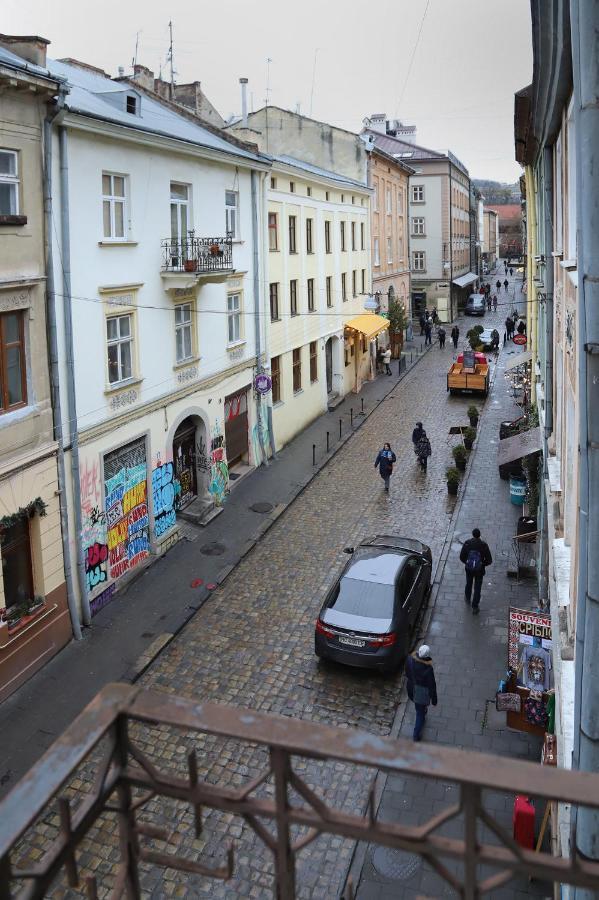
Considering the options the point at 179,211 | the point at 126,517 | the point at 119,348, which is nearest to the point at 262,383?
the point at 179,211

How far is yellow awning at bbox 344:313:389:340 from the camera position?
34094 millimetres

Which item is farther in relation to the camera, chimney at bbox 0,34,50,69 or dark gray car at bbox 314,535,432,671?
chimney at bbox 0,34,50,69

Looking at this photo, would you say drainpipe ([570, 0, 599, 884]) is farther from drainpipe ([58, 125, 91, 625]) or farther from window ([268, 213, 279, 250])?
window ([268, 213, 279, 250])

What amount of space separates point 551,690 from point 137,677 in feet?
21.8

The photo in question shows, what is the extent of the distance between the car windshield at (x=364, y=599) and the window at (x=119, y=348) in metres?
6.49

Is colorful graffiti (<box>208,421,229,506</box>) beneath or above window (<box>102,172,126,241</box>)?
beneath

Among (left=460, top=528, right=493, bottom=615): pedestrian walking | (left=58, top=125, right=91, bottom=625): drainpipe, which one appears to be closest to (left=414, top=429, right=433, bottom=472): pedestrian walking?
(left=460, top=528, right=493, bottom=615): pedestrian walking

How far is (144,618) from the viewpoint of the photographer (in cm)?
1483

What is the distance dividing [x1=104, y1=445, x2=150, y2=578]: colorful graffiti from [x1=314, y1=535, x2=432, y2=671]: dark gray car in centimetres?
494

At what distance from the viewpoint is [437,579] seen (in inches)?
648

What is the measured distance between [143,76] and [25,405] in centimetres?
1718

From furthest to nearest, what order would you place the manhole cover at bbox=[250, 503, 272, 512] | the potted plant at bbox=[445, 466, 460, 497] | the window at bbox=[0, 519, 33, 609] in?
1. the potted plant at bbox=[445, 466, 460, 497]
2. the manhole cover at bbox=[250, 503, 272, 512]
3. the window at bbox=[0, 519, 33, 609]

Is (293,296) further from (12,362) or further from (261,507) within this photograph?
(12,362)

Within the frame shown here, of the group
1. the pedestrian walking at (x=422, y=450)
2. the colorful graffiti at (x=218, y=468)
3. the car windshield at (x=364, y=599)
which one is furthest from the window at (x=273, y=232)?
the car windshield at (x=364, y=599)
